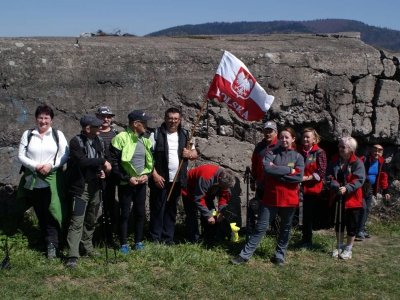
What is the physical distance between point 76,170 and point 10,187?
1229mm

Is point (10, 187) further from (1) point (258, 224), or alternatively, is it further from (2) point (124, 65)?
(1) point (258, 224)

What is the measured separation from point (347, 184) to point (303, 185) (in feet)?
1.85

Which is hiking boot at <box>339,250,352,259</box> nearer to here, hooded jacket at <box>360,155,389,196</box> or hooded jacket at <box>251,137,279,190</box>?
hooded jacket at <box>251,137,279,190</box>

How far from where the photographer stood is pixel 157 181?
6.39 meters

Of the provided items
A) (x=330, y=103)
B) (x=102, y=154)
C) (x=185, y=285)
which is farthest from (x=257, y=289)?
(x=330, y=103)

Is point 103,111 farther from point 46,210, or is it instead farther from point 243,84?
point 243,84

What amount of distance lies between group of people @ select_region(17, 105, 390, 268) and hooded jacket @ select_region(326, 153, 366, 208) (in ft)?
0.03

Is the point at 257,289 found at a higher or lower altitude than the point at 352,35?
lower

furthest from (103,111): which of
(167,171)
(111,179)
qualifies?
(167,171)

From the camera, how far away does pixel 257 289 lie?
5422 mm

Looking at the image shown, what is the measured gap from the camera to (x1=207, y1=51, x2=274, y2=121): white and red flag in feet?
21.2

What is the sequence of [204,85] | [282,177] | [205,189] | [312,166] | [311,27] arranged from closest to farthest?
[282,177]
[205,189]
[312,166]
[204,85]
[311,27]

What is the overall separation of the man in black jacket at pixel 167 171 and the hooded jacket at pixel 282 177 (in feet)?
2.94

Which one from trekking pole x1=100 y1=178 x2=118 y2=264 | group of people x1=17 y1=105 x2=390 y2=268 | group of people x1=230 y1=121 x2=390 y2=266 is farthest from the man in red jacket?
trekking pole x1=100 y1=178 x2=118 y2=264
